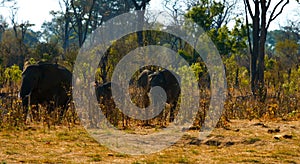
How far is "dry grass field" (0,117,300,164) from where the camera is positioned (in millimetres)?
7008

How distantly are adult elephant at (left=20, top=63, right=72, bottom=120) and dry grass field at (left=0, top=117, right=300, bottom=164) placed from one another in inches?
52.9

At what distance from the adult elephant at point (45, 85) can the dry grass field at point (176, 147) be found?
1.34 metres

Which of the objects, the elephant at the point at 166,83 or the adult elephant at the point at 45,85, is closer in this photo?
the adult elephant at the point at 45,85

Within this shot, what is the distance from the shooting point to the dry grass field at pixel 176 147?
701 centimetres

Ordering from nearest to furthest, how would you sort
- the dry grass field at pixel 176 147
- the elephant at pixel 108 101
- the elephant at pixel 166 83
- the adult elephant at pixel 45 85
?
the dry grass field at pixel 176 147 < the elephant at pixel 108 101 < the adult elephant at pixel 45 85 < the elephant at pixel 166 83

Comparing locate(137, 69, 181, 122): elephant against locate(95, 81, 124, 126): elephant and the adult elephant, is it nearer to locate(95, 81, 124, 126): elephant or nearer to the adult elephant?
locate(95, 81, 124, 126): elephant

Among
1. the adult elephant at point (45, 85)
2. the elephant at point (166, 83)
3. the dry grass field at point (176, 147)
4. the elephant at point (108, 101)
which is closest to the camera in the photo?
the dry grass field at point (176, 147)

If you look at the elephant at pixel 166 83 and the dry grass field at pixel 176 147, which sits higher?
the elephant at pixel 166 83

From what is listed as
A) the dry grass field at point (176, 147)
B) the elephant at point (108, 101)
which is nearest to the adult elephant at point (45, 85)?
the elephant at point (108, 101)

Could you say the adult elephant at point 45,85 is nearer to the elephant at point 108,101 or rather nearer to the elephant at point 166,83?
the elephant at point 108,101

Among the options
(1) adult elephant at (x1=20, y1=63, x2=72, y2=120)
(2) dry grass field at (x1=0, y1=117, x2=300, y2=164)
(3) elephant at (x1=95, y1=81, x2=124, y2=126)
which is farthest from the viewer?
(1) adult elephant at (x1=20, y1=63, x2=72, y2=120)

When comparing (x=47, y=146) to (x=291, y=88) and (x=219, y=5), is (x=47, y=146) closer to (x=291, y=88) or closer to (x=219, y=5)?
(x=291, y=88)

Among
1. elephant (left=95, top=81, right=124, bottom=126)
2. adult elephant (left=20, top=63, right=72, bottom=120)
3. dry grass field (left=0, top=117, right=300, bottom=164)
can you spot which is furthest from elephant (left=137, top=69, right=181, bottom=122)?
dry grass field (left=0, top=117, right=300, bottom=164)

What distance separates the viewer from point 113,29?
44.8 m
